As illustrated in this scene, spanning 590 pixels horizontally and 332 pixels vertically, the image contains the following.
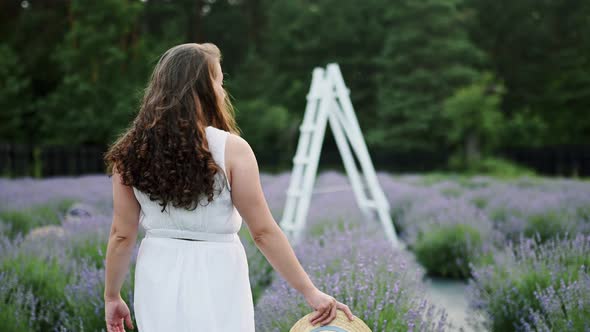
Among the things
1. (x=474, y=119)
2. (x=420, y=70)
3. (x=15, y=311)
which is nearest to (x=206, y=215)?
(x=15, y=311)

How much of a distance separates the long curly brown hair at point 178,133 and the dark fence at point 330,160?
568 inches

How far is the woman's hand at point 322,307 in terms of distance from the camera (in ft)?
5.69

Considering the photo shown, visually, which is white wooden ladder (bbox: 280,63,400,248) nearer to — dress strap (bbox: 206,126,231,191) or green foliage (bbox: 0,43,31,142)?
dress strap (bbox: 206,126,231,191)

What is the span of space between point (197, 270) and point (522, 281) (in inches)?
86.3

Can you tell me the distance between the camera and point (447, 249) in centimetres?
548

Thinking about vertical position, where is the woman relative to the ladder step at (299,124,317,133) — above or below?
above

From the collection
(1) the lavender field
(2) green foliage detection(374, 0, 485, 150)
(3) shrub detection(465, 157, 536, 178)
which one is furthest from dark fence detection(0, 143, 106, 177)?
(3) shrub detection(465, 157, 536, 178)

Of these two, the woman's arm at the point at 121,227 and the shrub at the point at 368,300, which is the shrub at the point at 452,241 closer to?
the shrub at the point at 368,300

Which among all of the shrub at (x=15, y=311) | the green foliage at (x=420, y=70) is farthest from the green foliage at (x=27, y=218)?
the green foliage at (x=420, y=70)

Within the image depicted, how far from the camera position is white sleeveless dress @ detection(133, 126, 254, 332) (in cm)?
169

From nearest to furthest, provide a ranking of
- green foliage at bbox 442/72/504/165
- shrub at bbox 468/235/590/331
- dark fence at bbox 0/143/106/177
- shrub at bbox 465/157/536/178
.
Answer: shrub at bbox 468/235/590/331, dark fence at bbox 0/143/106/177, shrub at bbox 465/157/536/178, green foliage at bbox 442/72/504/165

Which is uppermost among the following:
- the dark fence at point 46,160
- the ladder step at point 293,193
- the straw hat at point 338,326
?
the straw hat at point 338,326

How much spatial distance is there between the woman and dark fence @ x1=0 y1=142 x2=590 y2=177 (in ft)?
47.3

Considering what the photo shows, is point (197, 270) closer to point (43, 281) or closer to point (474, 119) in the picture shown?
point (43, 281)
